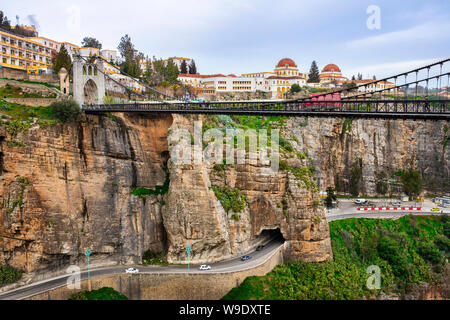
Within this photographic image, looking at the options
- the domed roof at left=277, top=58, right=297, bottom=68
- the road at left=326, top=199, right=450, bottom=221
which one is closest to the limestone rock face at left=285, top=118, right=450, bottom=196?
the road at left=326, top=199, right=450, bottom=221

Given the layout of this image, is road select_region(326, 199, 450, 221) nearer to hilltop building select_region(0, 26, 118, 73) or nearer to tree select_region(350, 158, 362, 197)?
tree select_region(350, 158, 362, 197)

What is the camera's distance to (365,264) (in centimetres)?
2678

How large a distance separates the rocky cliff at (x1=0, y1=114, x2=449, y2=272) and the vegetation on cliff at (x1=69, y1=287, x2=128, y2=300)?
245cm

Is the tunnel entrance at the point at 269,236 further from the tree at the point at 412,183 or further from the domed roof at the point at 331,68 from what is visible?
the domed roof at the point at 331,68

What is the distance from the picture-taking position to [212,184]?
872 inches

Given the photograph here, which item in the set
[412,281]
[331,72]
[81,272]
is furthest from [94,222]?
[331,72]

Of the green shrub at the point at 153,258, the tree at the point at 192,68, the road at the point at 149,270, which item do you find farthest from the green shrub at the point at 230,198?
the tree at the point at 192,68

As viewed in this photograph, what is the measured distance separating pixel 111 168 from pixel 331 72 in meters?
48.0

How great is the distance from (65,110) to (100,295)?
984cm

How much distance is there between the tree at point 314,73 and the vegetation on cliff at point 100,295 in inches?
1806

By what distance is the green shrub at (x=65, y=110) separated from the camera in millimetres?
20930

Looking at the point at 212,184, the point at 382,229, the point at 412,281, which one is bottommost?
the point at 412,281

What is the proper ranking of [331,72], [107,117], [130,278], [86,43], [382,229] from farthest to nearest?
[331,72]
[86,43]
[382,229]
[107,117]
[130,278]
